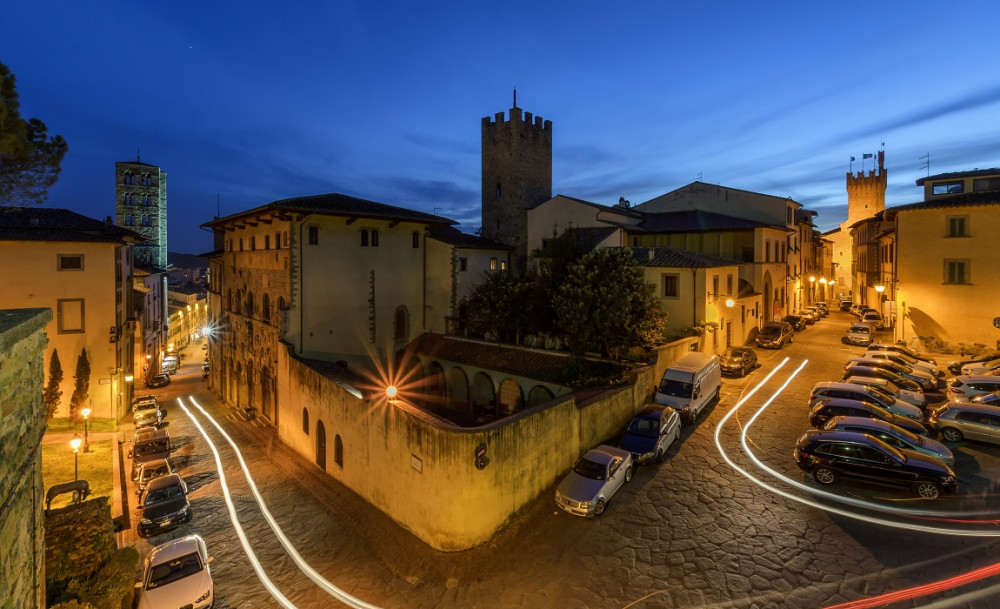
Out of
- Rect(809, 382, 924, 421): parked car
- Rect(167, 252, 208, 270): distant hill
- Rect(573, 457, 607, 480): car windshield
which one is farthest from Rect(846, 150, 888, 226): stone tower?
Rect(167, 252, 208, 270): distant hill

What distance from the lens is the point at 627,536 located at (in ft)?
41.1

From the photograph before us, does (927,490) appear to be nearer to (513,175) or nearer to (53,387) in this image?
(53,387)

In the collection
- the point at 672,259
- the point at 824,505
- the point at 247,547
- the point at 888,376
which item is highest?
the point at 672,259

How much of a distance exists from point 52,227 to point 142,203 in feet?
155

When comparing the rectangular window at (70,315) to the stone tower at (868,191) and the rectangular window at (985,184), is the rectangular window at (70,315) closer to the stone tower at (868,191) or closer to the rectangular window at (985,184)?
the rectangular window at (985,184)

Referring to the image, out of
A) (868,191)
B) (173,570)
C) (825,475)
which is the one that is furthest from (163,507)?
(868,191)

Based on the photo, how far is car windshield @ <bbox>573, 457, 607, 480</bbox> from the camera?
13977 millimetres

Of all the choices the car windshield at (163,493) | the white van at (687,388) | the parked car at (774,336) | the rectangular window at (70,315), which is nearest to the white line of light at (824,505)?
the white van at (687,388)

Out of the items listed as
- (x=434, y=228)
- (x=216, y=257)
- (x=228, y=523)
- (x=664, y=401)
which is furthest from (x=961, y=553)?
(x=216, y=257)

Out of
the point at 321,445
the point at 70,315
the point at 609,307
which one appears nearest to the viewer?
the point at 321,445

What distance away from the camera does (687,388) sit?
1953 centimetres

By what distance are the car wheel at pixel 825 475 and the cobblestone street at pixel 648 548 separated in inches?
13.4

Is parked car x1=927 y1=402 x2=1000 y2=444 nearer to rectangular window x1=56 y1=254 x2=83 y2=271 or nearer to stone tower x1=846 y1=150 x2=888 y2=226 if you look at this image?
rectangular window x1=56 y1=254 x2=83 y2=271

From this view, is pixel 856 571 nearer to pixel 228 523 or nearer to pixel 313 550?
pixel 313 550
